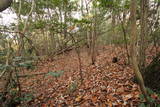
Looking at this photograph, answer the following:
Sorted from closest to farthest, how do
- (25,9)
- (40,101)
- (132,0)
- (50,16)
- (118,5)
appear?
(132,0) < (40,101) < (118,5) < (25,9) < (50,16)

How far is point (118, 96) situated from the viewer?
2.53m

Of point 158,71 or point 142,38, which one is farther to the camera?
point 142,38

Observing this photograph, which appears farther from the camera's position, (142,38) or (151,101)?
(142,38)

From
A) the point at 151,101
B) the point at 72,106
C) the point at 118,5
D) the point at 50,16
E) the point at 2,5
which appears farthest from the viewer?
the point at 50,16

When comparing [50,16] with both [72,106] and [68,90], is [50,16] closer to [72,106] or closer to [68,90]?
[68,90]

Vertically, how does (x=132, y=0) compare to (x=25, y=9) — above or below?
below

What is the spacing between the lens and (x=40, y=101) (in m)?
3.18

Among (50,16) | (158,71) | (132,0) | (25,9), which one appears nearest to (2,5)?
(132,0)

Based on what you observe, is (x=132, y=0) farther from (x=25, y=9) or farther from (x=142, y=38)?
(x=25, y=9)

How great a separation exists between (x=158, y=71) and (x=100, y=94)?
1.26m

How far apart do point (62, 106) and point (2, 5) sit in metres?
2.35

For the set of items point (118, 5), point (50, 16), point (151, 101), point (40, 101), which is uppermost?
point (50, 16)

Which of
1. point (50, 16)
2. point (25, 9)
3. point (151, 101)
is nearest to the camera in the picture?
point (151, 101)

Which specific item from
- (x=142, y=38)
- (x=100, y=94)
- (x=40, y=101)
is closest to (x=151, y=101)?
(x=100, y=94)
